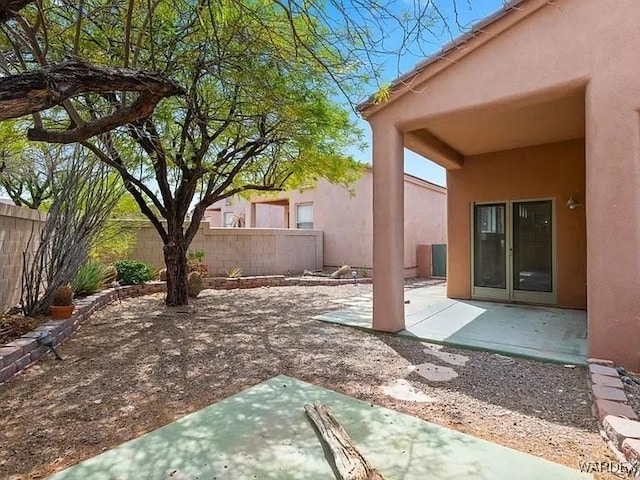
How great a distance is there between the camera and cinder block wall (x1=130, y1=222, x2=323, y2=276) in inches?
465

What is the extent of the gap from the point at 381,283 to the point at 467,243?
399 centimetres

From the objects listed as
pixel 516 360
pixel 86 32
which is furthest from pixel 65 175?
pixel 516 360

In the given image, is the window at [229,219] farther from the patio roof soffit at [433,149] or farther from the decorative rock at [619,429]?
the decorative rock at [619,429]

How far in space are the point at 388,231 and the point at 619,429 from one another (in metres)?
3.62

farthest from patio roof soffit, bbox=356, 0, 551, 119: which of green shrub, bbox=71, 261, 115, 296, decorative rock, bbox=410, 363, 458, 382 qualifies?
green shrub, bbox=71, 261, 115, 296

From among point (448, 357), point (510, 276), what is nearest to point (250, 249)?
point (510, 276)

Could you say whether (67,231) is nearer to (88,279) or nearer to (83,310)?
(83,310)

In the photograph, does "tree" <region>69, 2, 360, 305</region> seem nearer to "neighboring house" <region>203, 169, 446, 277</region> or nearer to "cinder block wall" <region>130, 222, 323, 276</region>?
"cinder block wall" <region>130, 222, 323, 276</region>

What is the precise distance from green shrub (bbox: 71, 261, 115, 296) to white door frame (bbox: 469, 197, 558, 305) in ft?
27.5

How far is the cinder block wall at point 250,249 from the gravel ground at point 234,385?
17.8 ft

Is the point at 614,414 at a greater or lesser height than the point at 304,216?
lesser

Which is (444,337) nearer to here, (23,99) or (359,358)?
(359,358)

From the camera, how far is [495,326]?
6.14 m

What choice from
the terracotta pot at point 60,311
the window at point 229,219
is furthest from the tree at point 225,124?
the window at point 229,219
